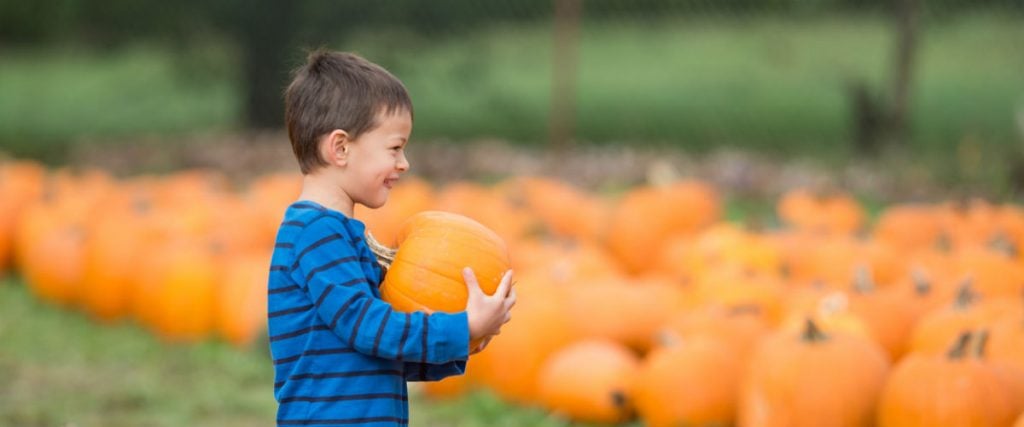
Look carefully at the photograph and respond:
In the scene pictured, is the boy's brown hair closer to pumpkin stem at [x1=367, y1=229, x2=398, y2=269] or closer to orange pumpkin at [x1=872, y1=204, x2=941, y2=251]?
pumpkin stem at [x1=367, y1=229, x2=398, y2=269]

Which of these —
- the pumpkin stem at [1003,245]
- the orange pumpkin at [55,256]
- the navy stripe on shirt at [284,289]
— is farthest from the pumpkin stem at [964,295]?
the orange pumpkin at [55,256]

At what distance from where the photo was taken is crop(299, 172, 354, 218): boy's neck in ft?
7.09

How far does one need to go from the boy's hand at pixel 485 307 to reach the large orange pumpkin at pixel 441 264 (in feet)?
0.16

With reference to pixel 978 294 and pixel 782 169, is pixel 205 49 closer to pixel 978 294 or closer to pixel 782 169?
pixel 782 169

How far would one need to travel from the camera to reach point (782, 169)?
8164 mm

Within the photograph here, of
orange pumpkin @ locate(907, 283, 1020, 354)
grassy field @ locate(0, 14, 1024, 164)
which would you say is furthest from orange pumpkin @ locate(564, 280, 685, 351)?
grassy field @ locate(0, 14, 1024, 164)

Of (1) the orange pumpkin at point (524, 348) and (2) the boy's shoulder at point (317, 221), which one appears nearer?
(2) the boy's shoulder at point (317, 221)

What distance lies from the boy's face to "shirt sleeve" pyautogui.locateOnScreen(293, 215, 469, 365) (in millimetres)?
97

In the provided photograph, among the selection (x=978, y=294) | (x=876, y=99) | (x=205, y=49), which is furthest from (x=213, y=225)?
(x=205, y=49)

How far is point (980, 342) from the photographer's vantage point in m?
3.21

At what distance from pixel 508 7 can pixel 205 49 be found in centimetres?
325

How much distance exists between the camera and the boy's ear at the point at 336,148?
83.0 inches

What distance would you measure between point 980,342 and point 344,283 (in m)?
1.88

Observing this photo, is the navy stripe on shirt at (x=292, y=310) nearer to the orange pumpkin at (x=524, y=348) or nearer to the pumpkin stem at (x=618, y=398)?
the pumpkin stem at (x=618, y=398)
